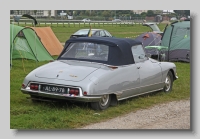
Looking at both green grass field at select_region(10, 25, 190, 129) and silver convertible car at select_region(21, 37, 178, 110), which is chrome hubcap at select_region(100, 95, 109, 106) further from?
green grass field at select_region(10, 25, 190, 129)

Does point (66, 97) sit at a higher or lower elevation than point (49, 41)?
lower

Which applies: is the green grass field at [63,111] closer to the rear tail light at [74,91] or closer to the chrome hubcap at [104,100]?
the chrome hubcap at [104,100]

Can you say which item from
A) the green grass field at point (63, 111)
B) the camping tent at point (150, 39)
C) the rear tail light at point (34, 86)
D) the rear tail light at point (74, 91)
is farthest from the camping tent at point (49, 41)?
the rear tail light at point (74, 91)

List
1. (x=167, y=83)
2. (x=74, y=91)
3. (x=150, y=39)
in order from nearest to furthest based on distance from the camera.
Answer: (x=74, y=91)
(x=167, y=83)
(x=150, y=39)

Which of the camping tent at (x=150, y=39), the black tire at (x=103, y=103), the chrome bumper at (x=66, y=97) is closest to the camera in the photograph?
the chrome bumper at (x=66, y=97)

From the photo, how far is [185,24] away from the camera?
59.1 feet

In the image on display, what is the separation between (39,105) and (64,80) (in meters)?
0.92

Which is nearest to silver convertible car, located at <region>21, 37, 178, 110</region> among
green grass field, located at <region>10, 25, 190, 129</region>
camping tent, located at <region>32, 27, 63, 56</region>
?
green grass field, located at <region>10, 25, 190, 129</region>

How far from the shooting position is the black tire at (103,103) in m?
8.31

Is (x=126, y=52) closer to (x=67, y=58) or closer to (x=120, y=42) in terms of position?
(x=120, y=42)

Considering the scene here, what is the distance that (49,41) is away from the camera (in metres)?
19.2

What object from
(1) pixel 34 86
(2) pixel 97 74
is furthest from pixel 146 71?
(1) pixel 34 86

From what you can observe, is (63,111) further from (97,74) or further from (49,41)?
(49,41)

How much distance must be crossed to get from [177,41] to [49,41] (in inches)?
219
